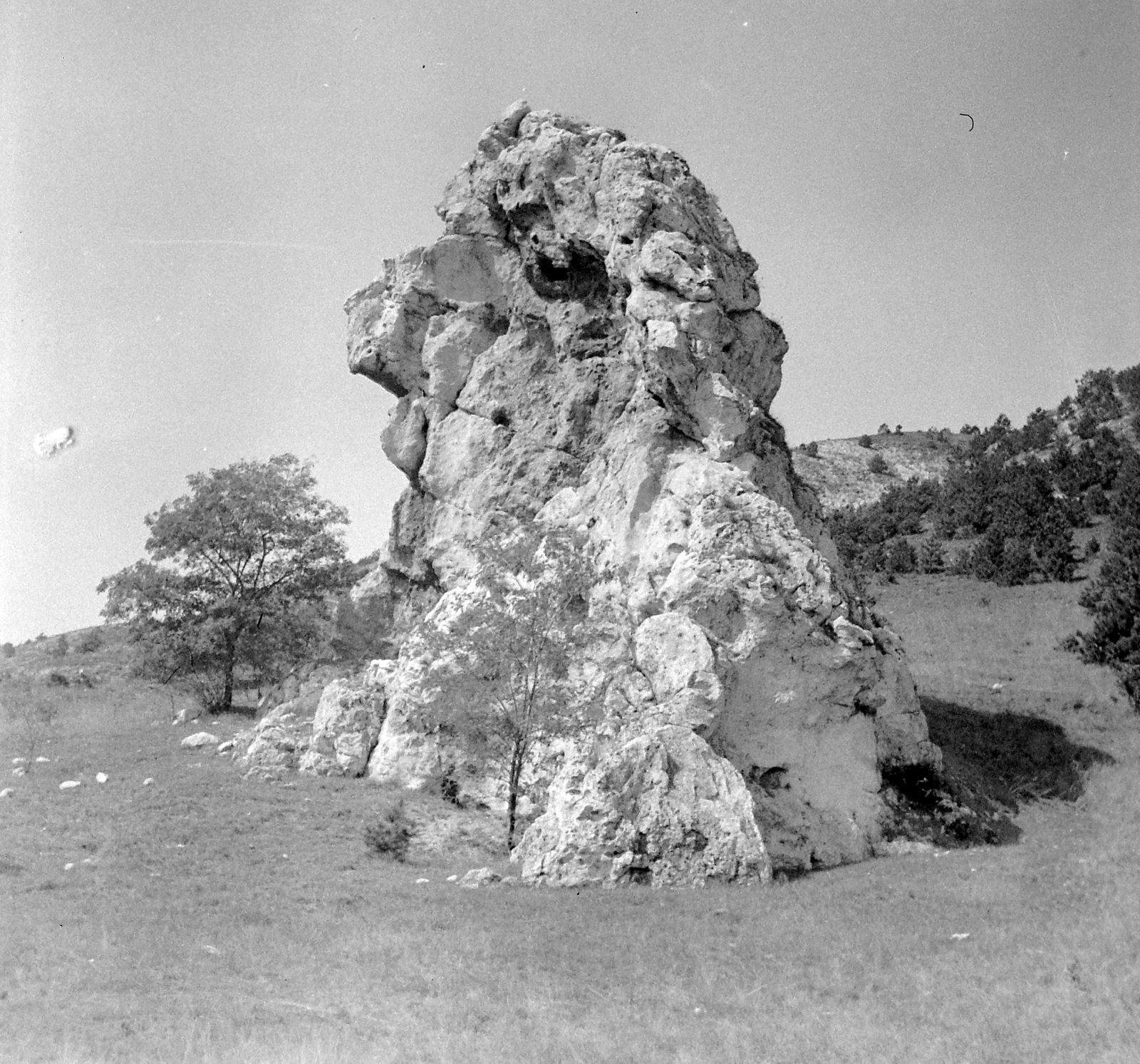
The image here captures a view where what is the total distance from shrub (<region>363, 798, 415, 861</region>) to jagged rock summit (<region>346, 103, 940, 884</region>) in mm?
3041

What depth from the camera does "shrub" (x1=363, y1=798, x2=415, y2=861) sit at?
64.0ft

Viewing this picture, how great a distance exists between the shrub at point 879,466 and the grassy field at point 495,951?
218 feet

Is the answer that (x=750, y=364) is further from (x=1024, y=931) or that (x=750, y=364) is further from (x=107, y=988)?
(x=107, y=988)

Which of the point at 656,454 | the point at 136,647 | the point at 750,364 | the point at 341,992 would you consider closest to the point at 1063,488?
the point at 750,364

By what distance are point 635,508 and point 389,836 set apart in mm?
11191

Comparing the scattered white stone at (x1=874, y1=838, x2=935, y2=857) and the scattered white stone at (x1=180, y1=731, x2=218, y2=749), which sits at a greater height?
the scattered white stone at (x1=180, y1=731, x2=218, y2=749)

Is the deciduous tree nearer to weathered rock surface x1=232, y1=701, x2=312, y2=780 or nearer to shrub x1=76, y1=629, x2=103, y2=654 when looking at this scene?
weathered rock surface x1=232, y1=701, x2=312, y2=780

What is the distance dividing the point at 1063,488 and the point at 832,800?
4006 centimetres

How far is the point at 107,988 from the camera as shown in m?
10.5

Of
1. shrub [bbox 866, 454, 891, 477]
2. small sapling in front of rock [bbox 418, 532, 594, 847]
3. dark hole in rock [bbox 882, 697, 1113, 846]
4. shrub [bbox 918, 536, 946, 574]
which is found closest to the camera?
small sapling in front of rock [bbox 418, 532, 594, 847]

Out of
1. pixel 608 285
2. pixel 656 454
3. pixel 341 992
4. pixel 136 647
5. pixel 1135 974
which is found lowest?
pixel 341 992

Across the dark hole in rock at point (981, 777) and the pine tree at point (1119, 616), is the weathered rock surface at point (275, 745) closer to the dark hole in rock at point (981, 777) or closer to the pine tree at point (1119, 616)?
the dark hole in rock at point (981, 777)

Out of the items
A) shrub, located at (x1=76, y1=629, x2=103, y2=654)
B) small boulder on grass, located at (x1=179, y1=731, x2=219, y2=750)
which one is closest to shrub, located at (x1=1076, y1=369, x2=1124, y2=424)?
small boulder on grass, located at (x1=179, y1=731, x2=219, y2=750)

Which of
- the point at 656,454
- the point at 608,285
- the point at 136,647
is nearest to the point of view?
the point at 656,454
